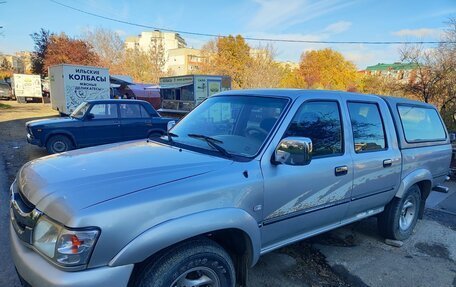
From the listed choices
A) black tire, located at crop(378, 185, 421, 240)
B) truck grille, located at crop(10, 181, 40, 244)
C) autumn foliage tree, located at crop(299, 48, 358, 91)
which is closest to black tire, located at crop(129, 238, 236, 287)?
truck grille, located at crop(10, 181, 40, 244)

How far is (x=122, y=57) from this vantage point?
5278 cm

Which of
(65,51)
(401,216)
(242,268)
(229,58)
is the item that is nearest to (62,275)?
(242,268)

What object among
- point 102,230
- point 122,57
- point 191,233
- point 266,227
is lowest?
point 266,227

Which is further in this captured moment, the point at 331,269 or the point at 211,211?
the point at 331,269

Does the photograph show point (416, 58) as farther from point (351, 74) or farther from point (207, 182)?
point (351, 74)

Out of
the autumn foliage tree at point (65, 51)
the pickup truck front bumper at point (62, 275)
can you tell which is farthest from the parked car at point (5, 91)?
the pickup truck front bumper at point (62, 275)

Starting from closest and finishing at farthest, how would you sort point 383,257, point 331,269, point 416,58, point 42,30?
point 331,269 < point 383,257 < point 416,58 < point 42,30

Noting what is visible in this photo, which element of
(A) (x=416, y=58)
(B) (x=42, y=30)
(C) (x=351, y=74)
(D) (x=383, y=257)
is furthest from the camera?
(C) (x=351, y=74)

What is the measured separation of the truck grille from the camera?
6.84 feet

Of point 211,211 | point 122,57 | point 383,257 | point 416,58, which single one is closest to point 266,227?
point 211,211

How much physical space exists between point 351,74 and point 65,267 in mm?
65711

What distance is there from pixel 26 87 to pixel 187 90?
1675 centimetres

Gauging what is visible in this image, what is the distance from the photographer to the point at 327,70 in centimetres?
6147

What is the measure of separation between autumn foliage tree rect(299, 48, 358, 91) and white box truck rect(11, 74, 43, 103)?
44.2 m
